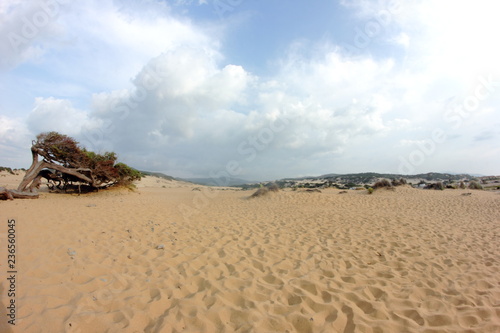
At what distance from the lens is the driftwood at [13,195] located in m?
10.6

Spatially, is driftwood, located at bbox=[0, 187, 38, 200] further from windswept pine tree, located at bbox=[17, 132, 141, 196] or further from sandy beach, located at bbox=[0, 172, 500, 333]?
sandy beach, located at bbox=[0, 172, 500, 333]

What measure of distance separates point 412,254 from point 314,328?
13.5 ft

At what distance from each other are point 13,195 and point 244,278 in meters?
13.6

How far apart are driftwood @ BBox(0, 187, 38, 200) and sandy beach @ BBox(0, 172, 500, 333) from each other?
203 inches

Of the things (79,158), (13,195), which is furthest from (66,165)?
(13,195)

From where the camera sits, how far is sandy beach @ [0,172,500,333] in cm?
302

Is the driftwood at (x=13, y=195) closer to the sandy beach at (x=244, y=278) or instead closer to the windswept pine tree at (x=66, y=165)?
the windswept pine tree at (x=66, y=165)

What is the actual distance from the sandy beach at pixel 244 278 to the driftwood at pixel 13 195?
5.15m

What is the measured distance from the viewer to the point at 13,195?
11148mm

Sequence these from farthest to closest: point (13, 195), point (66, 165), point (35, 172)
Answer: point (66, 165) < point (35, 172) < point (13, 195)

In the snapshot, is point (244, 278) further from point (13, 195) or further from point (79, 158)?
point (79, 158)

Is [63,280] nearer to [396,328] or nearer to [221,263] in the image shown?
[221,263]

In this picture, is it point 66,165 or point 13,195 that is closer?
point 13,195

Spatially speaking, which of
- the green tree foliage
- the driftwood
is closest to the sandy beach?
the driftwood
